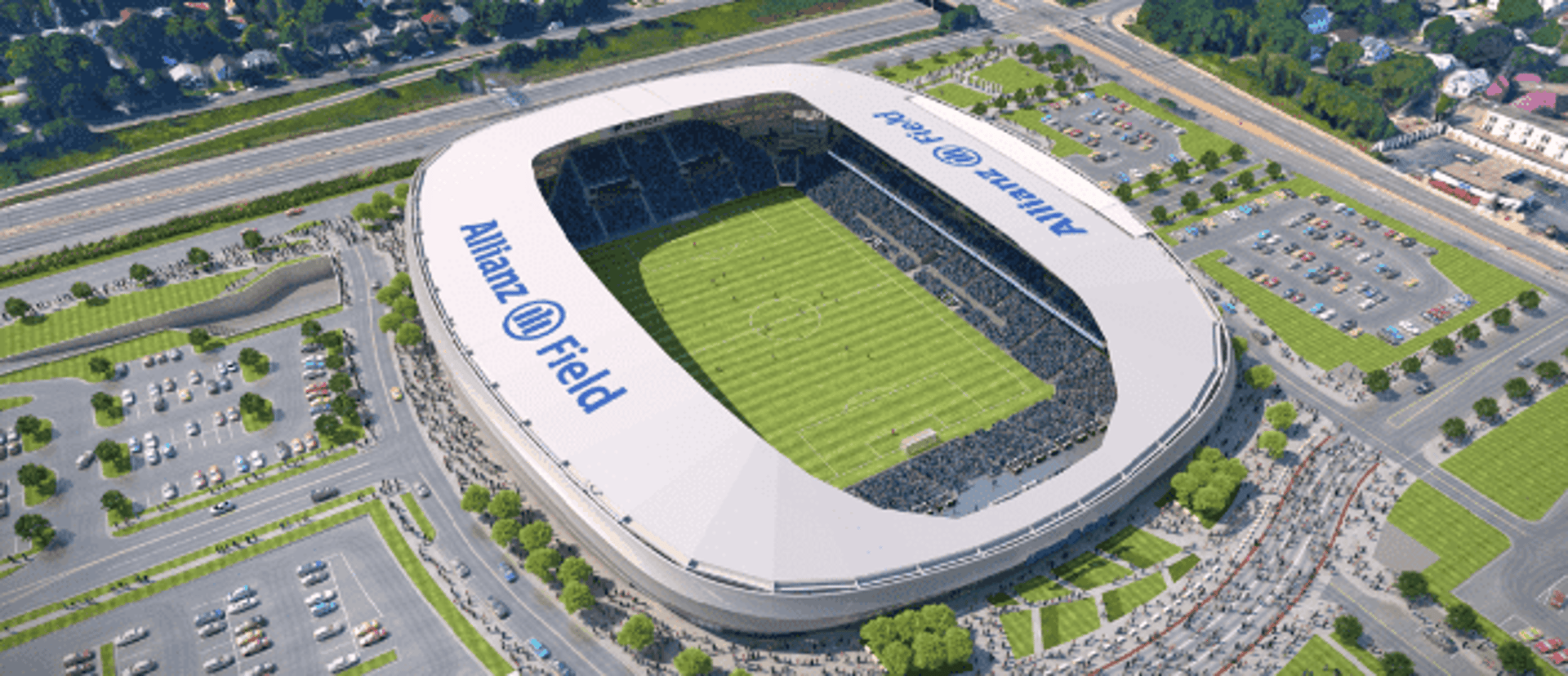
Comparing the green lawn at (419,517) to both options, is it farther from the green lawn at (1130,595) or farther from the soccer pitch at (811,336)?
the green lawn at (1130,595)

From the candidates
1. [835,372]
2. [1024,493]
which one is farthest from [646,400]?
[1024,493]

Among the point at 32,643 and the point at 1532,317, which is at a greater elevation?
the point at 32,643

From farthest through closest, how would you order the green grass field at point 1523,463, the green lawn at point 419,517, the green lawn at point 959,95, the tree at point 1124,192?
the green lawn at point 959,95 → the tree at point 1124,192 → the green grass field at point 1523,463 → the green lawn at point 419,517

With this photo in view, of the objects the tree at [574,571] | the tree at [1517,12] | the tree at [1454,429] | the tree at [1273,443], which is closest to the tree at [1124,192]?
the tree at [1273,443]

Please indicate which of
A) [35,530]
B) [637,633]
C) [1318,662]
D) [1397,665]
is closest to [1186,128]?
[1318,662]

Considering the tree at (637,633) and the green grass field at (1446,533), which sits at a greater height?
the tree at (637,633)

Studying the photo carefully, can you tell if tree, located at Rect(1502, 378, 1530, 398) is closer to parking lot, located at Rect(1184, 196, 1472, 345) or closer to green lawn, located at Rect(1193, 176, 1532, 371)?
green lawn, located at Rect(1193, 176, 1532, 371)

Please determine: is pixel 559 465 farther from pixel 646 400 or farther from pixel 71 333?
pixel 71 333

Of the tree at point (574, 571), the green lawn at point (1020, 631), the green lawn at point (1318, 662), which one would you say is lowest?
the green lawn at point (1318, 662)
